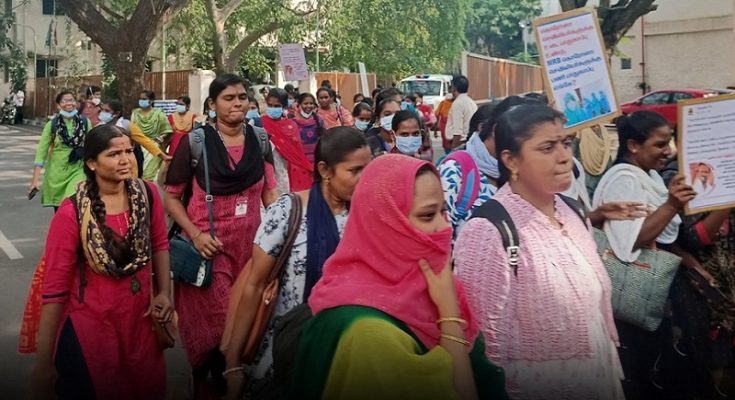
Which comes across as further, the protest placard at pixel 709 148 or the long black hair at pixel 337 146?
the protest placard at pixel 709 148

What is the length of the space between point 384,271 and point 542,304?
0.76m

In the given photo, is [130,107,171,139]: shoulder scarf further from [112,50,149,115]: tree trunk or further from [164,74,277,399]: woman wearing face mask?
[164,74,277,399]: woman wearing face mask

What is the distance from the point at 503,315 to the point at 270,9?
96.8 ft

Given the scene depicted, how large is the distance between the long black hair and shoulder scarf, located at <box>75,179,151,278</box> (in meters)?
0.77

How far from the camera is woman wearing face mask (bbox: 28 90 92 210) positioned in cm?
838

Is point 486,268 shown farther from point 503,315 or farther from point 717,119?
point 717,119

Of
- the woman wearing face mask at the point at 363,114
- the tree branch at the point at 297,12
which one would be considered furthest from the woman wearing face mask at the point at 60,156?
the tree branch at the point at 297,12

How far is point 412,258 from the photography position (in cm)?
246

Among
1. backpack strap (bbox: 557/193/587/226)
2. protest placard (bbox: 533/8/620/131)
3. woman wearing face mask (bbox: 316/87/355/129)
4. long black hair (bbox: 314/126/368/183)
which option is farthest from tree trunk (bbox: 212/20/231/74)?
backpack strap (bbox: 557/193/587/226)

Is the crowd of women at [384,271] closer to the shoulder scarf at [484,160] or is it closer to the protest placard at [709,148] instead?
the shoulder scarf at [484,160]

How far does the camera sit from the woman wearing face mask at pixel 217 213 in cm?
483

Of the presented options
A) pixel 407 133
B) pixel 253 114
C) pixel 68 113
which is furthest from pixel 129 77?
pixel 407 133

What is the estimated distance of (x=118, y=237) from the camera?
3805 millimetres

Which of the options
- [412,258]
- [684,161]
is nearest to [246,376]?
[412,258]
